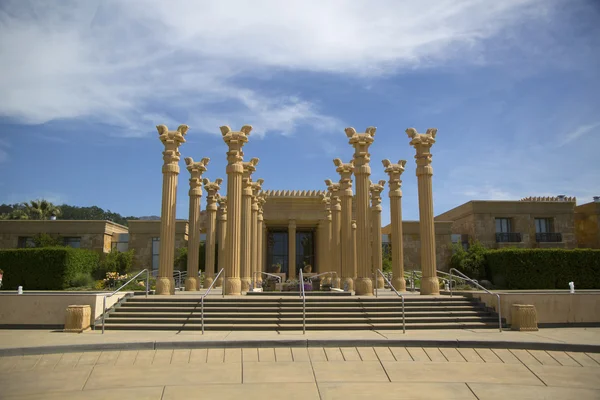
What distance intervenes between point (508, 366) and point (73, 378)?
7.98 m

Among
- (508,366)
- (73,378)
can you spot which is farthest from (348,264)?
(73,378)

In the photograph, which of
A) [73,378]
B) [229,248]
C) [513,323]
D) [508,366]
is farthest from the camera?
[229,248]

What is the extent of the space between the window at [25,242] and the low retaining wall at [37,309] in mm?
24002

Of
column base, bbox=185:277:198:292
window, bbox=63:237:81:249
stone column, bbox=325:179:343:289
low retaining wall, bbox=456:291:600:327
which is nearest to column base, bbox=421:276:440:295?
low retaining wall, bbox=456:291:600:327

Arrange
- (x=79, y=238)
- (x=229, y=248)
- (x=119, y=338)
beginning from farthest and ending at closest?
1. (x=79, y=238)
2. (x=229, y=248)
3. (x=119, y=338)

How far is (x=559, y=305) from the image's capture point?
15.5 meters

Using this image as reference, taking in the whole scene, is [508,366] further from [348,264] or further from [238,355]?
[348,264]

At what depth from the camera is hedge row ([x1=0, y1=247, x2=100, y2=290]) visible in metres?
29.4

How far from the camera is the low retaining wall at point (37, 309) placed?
14953 millimetres

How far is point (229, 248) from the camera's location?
65.8ft

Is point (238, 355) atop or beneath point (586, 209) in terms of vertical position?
beneath

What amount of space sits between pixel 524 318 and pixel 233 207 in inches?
426

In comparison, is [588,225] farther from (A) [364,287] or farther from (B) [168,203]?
(B) [168,203]

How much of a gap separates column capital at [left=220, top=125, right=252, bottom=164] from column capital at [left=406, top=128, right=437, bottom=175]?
21.5 feet
